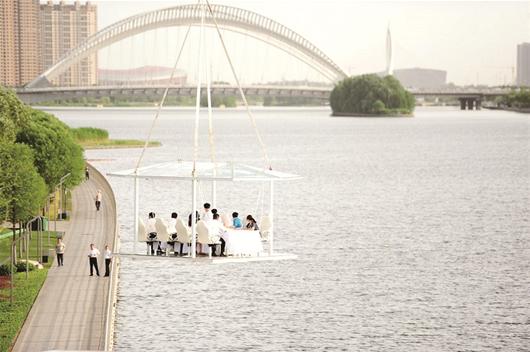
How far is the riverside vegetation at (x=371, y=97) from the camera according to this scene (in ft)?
509

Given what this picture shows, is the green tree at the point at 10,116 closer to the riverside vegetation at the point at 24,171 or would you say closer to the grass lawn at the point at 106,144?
the riverside vegetation at the point at 24,171

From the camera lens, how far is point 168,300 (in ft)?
96.0

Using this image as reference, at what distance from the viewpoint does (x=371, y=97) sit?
161 meters

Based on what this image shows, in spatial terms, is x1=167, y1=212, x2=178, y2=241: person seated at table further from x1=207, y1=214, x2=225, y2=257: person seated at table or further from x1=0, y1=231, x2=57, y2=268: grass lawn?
x1=0, y1=231, x2=57, y2=268: grass lawn

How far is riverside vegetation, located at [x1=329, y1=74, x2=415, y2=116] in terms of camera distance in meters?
155

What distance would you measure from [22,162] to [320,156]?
60.3 meters

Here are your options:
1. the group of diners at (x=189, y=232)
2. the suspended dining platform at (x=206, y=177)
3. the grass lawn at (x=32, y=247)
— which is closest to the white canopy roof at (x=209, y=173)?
the suspended dining platform at (x=206, y=177)

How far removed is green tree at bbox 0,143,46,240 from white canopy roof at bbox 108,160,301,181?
13815 millimetres

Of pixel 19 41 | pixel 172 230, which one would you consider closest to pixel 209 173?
pixel 172 230

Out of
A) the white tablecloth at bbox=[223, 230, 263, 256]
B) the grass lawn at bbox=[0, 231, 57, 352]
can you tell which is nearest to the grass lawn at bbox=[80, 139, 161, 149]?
the grass lawn at bbox=[0, 231, 57, 352]

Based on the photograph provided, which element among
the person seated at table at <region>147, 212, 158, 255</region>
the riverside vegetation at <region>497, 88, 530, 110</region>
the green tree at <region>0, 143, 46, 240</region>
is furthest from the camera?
the riverside vegetation at <region>497, 88, 530, 110</region>

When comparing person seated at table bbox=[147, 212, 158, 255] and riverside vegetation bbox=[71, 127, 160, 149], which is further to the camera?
riverside vegetation bbox=[71, 127, 160, 149]

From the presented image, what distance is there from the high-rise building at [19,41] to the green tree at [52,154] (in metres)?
124

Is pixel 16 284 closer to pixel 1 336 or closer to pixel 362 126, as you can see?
pixel 1 336
